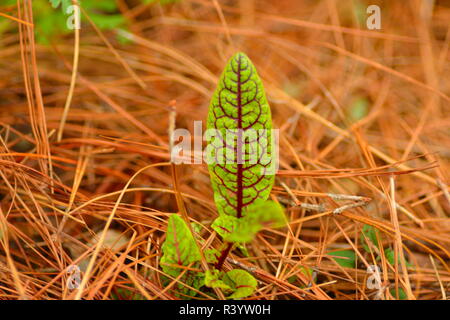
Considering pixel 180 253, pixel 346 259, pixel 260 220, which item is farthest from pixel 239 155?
pixel 346 259

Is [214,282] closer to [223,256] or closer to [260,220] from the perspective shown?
[223,256]

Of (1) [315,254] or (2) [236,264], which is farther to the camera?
(1) [315,254]

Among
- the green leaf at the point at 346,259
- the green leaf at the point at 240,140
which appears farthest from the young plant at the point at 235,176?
the green leaf at the point at 346,259

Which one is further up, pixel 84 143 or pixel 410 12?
pixel 410 12

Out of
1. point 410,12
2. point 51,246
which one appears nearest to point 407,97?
point 410,12

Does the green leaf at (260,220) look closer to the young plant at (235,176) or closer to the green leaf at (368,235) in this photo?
the young plant at (235,176)

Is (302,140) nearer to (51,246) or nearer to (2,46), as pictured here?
(51,246)

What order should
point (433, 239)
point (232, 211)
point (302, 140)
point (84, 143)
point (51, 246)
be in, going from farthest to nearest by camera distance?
point (302, 140)
point (84, 143)
point (433, 239)
point (51, 246)
point (232, 211)
